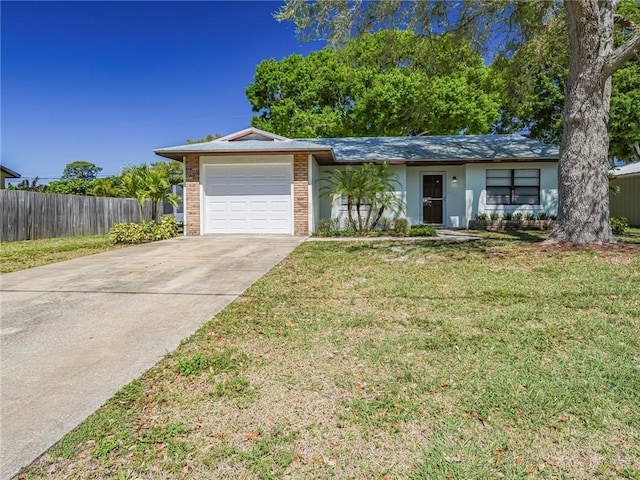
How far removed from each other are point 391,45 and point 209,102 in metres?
14.9

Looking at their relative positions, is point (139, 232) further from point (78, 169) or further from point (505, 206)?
point (78, 169)

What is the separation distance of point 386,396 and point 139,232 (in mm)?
10671

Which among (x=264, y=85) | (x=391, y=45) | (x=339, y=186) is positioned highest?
(x=264, y=85)

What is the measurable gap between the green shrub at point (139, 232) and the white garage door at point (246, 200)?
1316mm

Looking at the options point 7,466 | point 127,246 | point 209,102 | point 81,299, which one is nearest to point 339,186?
point 127,246


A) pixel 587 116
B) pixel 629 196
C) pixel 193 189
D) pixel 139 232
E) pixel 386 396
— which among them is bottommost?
pixel 386 396

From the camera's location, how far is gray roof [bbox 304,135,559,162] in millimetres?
14289

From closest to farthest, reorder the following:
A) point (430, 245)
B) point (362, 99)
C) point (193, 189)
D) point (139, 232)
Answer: point (430, 245) < point (139, 232) < point (193, 189) < point (362, 99)

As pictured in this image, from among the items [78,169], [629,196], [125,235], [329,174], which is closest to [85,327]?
[125,235]

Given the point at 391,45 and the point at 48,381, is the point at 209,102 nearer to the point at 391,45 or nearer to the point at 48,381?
the point at 391,45

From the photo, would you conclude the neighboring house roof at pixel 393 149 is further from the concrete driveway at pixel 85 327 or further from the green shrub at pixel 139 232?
the concrete driveway at pixel 85 327

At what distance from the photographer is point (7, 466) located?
1.80m

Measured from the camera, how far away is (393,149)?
1580cm

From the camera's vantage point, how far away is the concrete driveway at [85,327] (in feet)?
7.33
